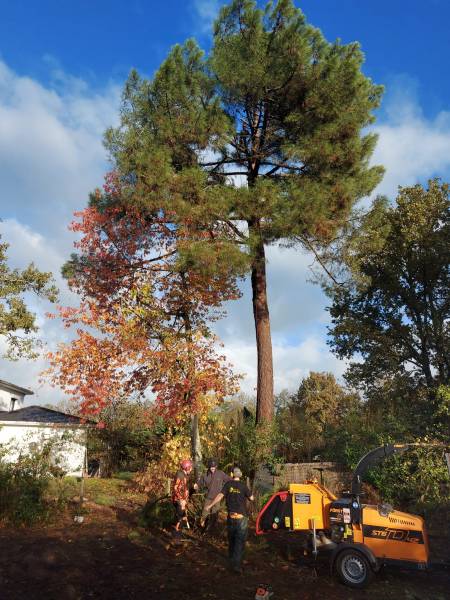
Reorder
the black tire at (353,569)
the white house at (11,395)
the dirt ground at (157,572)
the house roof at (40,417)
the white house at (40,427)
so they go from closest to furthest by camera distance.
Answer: the dirt ground at (157,572), the black tire at (353,569), the white house at (40,427), the house roof at (40,417), the white house at (11,395)

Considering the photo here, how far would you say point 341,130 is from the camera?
1479 cm

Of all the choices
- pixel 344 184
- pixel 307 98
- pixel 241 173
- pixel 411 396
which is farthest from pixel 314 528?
pixel 411 396

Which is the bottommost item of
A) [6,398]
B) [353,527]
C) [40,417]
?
[353,527]

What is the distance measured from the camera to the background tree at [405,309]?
70.8ft

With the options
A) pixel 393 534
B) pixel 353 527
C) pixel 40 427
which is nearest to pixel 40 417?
pixel 40 427

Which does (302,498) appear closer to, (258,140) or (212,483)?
(212,483)

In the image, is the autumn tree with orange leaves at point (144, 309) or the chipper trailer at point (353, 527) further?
the autumn tree with orange leaves at point (144, 309)

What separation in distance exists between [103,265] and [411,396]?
642 inches

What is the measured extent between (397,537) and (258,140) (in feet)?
41.9

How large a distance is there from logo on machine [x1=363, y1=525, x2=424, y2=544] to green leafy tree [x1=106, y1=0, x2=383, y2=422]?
6.91 metres

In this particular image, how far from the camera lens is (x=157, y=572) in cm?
697

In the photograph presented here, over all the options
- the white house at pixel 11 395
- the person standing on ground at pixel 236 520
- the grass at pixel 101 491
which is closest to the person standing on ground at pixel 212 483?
the person standing on ground at pixel 236 520

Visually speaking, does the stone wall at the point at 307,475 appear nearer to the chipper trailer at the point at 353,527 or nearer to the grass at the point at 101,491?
the grass at the point at 101,491

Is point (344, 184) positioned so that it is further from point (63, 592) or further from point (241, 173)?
point (63, 592)
